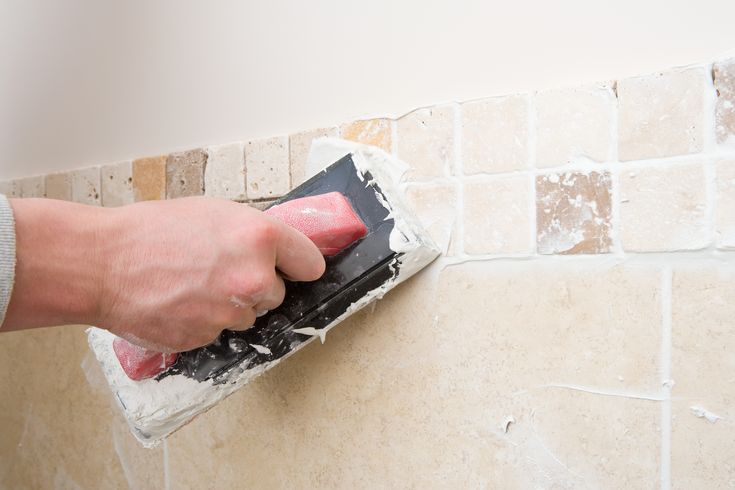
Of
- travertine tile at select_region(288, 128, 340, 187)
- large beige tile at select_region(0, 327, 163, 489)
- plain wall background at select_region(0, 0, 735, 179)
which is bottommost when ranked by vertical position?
large beige tile at select_region(0, 327, 163, 489)

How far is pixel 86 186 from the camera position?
1.33 metres

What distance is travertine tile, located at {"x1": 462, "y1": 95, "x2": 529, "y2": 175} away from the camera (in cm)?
74

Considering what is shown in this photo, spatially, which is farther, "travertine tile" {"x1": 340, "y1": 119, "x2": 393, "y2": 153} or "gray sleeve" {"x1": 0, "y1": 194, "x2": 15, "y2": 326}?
"travertine tile" {"x1": 340, "y1": 119, "x2": 393, "y2": 153}

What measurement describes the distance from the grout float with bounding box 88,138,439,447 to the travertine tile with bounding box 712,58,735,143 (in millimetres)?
354

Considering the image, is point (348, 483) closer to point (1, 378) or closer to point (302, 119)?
point (302, 119)

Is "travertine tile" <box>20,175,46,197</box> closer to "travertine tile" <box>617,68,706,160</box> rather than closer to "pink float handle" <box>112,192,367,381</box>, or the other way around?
"pink float handle" <box>112,192,367,381</box>

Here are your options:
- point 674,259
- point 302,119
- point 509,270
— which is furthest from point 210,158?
point 674,259

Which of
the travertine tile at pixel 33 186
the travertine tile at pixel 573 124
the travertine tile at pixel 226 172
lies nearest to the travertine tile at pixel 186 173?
the travertine tile at pixel 226 172

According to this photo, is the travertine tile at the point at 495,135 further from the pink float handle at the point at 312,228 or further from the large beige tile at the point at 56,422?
the large beige tile at the point at 56,422

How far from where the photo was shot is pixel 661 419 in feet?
2.17

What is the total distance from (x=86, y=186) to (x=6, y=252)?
809 millimetres

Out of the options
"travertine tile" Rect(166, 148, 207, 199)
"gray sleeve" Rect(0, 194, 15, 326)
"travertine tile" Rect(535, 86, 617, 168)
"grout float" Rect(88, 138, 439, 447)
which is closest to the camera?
"gray sleeve" Rect(0, 194, 15, 326)

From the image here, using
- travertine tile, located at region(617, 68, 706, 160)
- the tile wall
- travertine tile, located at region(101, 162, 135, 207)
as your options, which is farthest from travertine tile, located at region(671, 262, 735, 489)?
travertine tile, located at region(101, 162, 135, 207)

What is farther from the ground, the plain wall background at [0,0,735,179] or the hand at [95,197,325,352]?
the plain wall background at [0,0,735,179]
